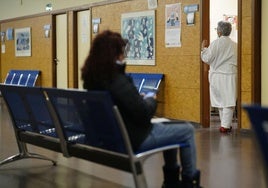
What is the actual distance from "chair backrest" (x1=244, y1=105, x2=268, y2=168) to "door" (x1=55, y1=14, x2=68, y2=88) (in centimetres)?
983

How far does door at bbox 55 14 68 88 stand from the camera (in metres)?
11.5

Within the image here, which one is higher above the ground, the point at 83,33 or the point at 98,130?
the point at 83,33

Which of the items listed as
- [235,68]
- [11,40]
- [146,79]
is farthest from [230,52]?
[11,40]

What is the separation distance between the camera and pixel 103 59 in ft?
10.3

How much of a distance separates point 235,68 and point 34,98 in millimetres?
3741

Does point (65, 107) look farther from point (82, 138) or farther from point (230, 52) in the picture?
point (230, 52)

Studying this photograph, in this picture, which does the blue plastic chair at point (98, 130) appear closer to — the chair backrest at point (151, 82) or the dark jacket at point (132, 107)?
the dark jacket at point (132, 107)

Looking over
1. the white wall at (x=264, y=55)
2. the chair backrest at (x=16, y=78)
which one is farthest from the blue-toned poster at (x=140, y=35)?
the chair backrest at (x=16, y=78)

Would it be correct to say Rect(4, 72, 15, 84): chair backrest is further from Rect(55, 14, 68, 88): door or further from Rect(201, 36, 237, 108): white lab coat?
Rect(201, 36, 237, 108): white lab coat

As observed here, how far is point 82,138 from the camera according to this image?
Answer: 142 inches

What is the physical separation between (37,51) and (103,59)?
9.75m

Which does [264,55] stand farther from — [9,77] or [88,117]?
[9,77]

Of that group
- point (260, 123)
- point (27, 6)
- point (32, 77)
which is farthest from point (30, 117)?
point (27, 6)

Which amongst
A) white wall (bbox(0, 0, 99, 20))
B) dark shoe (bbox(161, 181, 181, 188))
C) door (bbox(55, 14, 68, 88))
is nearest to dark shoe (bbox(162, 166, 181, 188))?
dark shoe (bbox(161, 181, 181, 188))
